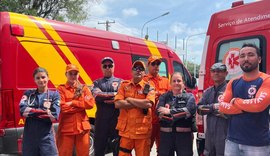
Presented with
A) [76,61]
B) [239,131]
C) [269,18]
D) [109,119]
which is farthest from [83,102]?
[269,18]

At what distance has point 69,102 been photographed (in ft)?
14.2

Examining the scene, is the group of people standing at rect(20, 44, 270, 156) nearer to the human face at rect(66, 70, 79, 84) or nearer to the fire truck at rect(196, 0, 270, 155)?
the human face at rect(66, 70, 79, 84)

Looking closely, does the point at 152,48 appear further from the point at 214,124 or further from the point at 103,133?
the point at 214,124

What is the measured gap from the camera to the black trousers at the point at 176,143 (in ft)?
13.5

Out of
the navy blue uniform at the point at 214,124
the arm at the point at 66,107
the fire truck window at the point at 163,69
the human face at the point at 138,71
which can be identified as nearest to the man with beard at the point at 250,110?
the navy blue uniform at the point at 214,124

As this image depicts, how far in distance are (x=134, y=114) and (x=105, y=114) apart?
2.41 ft

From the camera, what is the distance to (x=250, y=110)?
2.83 metres

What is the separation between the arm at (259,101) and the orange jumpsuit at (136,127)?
1.59 meters

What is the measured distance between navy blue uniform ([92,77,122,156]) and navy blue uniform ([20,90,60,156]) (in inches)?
41.3

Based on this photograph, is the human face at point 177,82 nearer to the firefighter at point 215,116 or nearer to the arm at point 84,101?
the firefighter at point 215,116

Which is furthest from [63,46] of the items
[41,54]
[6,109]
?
[6,109]

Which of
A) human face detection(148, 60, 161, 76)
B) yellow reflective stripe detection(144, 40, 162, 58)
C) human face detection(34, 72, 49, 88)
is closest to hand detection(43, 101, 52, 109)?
human face detection(34, 72, 49, 88)

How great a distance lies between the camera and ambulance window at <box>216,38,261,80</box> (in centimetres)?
414

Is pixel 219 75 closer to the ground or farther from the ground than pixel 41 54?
closer to the ground
